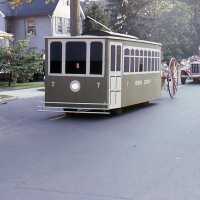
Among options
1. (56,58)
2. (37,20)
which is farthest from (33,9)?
(56,58)

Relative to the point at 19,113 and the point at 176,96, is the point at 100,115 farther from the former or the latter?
the point at 176,96

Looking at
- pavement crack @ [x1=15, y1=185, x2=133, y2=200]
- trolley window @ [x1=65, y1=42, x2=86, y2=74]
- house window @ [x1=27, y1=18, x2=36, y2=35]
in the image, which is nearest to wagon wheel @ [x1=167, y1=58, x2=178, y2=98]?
trolley window @ [x1=65, y1=42, x2=86, y2=74]

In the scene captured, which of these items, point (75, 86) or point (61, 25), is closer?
point (75, 86)

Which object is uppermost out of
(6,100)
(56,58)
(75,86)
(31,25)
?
(31,25)

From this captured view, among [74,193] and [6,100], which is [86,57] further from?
[74,193]

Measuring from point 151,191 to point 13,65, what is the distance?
27.6 m

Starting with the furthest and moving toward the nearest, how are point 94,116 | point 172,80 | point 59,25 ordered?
point 59,25
point 172,80
point 94,116

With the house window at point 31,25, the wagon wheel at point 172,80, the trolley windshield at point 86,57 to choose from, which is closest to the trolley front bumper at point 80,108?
the trolley windshield at point 86,57

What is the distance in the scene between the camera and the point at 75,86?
17469mm

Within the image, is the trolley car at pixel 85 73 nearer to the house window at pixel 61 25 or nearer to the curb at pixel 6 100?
the curb at pixel 6 100

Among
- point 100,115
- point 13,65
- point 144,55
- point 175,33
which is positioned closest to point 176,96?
point 144,55

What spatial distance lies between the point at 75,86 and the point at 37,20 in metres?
42.6

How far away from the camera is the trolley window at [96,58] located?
57.0ft

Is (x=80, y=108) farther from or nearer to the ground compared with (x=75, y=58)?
nearer to the ground
